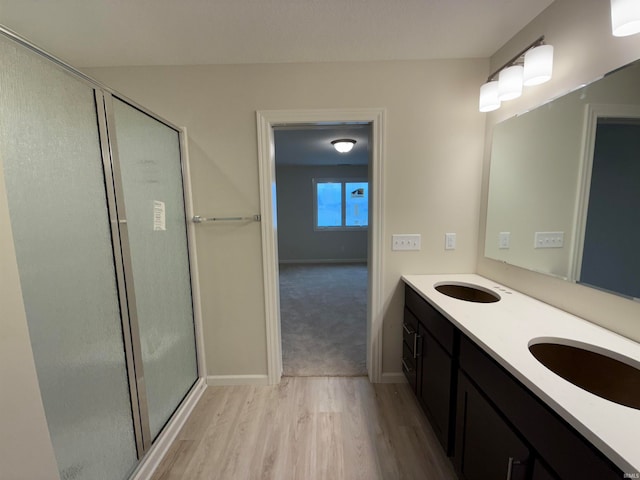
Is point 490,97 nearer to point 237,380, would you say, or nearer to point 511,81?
point 511,81

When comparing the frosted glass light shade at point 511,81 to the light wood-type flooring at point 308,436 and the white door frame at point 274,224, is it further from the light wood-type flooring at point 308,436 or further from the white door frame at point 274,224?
the light wood-type flooring at point 308,436

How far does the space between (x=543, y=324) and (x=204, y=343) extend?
2.16 meters

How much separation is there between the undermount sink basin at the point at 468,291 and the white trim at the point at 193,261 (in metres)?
1.78

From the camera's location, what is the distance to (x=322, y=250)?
6492 mm

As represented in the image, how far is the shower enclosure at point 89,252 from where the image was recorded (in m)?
0.85

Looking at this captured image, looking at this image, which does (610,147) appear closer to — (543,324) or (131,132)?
(543,324)

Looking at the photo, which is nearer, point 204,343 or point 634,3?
point 634,3

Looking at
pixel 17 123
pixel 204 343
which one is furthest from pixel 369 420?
pixel 17 123

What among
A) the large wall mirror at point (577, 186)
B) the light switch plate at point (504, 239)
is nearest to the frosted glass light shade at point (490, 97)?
the large wall mirror at point (577, 186)

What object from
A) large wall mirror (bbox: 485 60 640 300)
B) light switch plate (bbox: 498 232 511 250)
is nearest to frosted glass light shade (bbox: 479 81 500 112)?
large wall mirror (bbox: 485 60 640 300)

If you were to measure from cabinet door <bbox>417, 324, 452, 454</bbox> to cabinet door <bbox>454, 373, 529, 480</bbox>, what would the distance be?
0.09 m

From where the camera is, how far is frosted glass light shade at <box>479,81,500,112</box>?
1556mm

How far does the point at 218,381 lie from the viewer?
207 centimetres

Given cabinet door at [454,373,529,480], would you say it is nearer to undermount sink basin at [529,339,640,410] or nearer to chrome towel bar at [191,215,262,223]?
undermount sink basin at [529,339,640,410]
